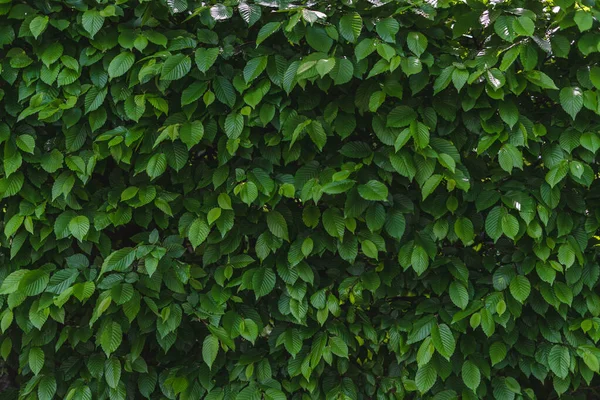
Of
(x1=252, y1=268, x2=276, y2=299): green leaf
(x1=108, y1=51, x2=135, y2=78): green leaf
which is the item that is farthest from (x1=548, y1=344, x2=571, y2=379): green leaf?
(x1=108, y1=51, x2=135, y2=78): green leaf

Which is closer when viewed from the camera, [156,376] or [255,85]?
[255,85]

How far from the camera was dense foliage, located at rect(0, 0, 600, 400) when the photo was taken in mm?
2686

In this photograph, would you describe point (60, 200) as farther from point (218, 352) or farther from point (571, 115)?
point (571, 115)

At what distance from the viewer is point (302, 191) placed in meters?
2.71

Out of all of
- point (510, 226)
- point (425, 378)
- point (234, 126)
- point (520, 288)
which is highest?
point (234, 126)

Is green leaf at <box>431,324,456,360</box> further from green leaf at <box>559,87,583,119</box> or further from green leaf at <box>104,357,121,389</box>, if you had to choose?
green leaf at <box>104,357,121,389</box>

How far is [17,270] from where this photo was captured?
2885mm

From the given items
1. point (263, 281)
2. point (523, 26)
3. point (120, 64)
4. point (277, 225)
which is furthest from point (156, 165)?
point (523, 26)

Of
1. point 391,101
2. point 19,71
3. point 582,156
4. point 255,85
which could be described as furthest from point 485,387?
point 19,71

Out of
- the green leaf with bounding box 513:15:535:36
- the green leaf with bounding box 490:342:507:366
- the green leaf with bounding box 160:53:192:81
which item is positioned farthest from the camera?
the green leaf with bounding box 490:342:507:366

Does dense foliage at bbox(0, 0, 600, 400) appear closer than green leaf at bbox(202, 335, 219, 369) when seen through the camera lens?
Yes

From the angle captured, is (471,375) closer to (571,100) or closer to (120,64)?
(571,100)

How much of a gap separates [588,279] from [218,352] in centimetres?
164

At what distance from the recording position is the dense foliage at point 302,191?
2686 mm
